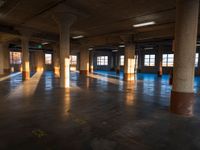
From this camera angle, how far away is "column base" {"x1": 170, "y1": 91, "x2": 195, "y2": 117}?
5.53m

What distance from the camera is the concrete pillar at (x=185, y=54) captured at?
530 centimetres

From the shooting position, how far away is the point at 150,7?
8.80m

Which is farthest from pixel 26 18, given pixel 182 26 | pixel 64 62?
pixel 182 26

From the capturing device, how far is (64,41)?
10906 mm

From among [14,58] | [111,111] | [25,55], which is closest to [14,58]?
[14,58]

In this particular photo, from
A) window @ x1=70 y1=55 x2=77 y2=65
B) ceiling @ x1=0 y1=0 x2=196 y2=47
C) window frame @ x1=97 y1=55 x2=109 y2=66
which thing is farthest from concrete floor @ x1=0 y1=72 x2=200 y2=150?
window @ x1=70 y1=55 x2=77 y2=65

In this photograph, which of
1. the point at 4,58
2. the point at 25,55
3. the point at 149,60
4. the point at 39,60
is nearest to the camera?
the point at 25,55

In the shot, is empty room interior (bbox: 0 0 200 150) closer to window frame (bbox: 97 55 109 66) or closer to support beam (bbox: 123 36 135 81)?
support beam (bbox: 123 36 135 81)

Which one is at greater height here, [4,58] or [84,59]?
[4,58]

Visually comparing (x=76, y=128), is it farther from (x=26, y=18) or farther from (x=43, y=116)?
(x=26, y=18)

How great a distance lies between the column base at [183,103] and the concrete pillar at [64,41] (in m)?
7.84

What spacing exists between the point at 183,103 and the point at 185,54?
181 centimetres

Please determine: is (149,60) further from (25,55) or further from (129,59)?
(25,55)

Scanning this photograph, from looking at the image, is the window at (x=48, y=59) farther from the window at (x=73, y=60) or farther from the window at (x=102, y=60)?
the window at (x=102, y=60)
